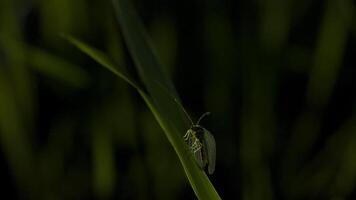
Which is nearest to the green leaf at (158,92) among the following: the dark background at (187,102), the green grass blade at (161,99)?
the green grass blade at (161,99)

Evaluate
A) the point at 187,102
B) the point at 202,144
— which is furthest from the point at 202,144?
the point at 187,102

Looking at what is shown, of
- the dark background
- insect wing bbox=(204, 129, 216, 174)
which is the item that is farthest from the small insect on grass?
the dark background

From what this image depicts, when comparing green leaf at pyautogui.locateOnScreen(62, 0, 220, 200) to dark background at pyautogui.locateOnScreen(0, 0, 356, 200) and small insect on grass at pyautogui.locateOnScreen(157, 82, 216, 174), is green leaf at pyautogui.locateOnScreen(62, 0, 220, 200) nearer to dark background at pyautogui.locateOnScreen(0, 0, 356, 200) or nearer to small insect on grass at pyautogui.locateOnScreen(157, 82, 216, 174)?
small insect on grass at pyautogui.locateOnScreen(157, 82, 216, 174)

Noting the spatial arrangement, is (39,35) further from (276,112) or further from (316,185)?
(316,185)

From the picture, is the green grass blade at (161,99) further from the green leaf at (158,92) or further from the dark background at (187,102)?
the dark background at (187,102)

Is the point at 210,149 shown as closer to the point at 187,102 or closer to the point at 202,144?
the point at 202,144

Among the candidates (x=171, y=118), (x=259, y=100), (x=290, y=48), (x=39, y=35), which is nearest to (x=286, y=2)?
(x=290, y=48)
